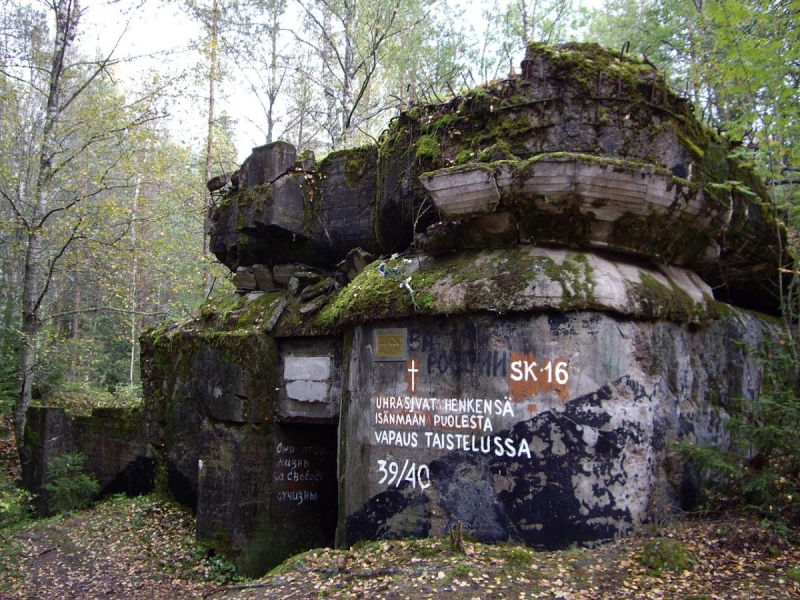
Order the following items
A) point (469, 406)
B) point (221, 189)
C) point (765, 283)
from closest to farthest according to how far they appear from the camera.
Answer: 1. point (469, 406)
2. point (765, 283)
3. point (221, 189)

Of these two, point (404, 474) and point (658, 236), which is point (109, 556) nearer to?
point (404, 474)

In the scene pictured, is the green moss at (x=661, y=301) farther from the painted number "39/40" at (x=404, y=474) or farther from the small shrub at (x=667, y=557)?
the painted number "39/40" at (x=404, y=474)

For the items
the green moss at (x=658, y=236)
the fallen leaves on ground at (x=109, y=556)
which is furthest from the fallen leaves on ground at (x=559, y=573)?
the green moss at (x=658, y=236)

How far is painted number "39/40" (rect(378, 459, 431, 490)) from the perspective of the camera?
18.5 ft

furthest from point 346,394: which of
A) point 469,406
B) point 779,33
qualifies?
point 779,33

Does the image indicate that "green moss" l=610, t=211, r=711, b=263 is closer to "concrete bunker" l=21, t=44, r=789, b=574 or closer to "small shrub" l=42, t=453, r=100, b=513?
"concrete bunker" l=21, t=44, r=789, b=574

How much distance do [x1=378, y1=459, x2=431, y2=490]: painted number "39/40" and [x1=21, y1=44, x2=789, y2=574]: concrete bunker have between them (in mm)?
18

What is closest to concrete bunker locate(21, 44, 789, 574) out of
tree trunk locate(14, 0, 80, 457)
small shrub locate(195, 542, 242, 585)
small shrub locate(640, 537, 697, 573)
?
small shrub locate(195, 542, 242, 585)

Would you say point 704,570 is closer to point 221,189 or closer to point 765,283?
point 765,283

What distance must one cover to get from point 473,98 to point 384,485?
13.0ft

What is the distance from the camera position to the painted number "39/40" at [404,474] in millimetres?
5633

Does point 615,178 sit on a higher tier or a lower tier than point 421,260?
higher

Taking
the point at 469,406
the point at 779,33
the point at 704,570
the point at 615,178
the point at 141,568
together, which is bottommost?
the point at 141,568

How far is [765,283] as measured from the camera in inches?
309
